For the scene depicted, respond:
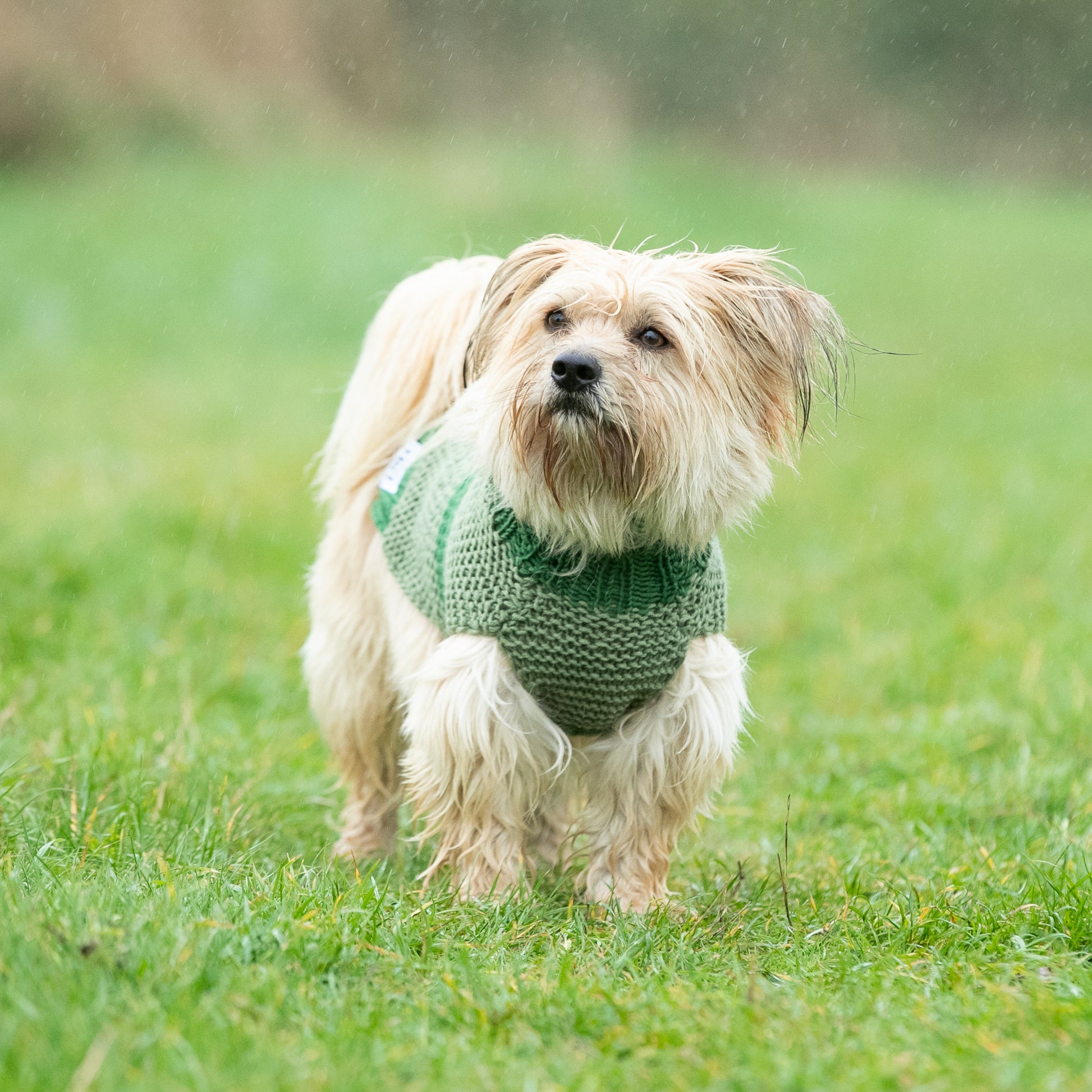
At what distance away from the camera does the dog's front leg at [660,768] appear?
3.54m

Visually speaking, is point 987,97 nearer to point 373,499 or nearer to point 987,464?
point 987,464

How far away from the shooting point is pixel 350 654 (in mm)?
4180

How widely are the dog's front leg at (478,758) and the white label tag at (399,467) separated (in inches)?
25.7

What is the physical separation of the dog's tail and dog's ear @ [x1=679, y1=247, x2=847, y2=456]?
2.86 feet

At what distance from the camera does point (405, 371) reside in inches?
165

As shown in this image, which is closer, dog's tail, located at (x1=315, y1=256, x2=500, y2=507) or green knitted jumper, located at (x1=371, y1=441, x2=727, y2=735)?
green knitted jumper, located at (x1=371, y1=441, x2=727, y2=735)

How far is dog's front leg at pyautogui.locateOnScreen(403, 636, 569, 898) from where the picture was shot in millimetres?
3400

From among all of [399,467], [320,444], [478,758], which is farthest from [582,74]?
[478,758]

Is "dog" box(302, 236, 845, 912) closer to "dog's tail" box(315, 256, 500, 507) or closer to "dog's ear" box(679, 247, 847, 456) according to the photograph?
"dog's ear" box(679, 247, 847, 456)

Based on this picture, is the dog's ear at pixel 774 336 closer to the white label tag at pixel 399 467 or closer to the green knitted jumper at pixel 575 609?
the green knitted jumper at pixel 575 609

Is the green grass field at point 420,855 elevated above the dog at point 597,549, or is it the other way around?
the dog at point 597,549

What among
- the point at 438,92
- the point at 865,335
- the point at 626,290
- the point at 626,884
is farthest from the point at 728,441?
the point at 438,92

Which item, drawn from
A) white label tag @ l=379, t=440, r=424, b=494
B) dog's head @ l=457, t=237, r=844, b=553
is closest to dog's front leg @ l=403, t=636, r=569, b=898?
dog's head @ l=457, t=237, r=844, b=553

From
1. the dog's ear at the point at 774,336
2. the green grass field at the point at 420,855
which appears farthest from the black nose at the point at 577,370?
the green grass field at the point at 420,855
